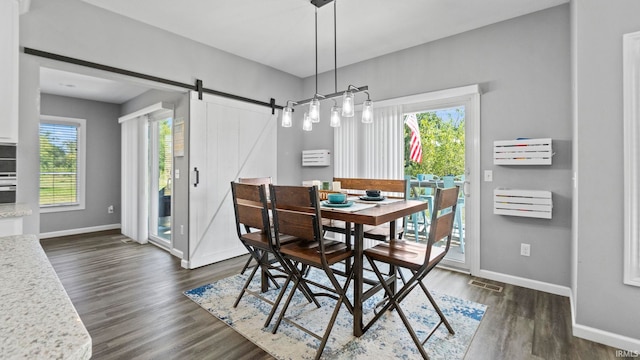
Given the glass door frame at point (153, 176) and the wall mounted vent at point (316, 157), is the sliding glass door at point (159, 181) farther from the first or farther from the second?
the wall mounted vent at point (316, 157)

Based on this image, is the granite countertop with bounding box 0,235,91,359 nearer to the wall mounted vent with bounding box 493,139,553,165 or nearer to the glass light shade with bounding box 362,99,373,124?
the glass light shade with bounding box 362,99,373,124

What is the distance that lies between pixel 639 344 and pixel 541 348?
566 millimetres

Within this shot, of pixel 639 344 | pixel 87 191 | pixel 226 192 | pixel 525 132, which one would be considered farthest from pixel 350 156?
pixel 87 191

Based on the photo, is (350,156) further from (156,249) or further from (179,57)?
(156,249)

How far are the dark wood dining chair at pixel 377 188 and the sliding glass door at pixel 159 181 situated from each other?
2.74 meters

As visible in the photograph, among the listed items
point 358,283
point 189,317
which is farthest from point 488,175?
point 189,317

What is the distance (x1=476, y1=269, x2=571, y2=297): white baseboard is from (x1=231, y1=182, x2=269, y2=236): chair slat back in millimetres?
2385

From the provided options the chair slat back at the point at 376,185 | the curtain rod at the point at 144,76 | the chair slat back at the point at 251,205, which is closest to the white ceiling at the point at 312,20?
the curtain rod at the point at 144,76

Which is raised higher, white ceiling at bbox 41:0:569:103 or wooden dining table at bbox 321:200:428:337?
white ceiling at bbox 41:0:569:103

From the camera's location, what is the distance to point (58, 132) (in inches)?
203

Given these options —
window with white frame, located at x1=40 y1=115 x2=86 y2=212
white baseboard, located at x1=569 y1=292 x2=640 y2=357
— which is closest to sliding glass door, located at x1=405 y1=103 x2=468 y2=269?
white baseboard, located at x1=569 y1=292 x2=640 y2=357

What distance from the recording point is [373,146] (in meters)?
3.95

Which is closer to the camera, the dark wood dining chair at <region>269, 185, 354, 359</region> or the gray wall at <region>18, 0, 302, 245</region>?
the dark wood dining chair at <region>269, 185, 354, 359</region>

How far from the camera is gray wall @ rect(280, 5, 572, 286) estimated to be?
270 cm
